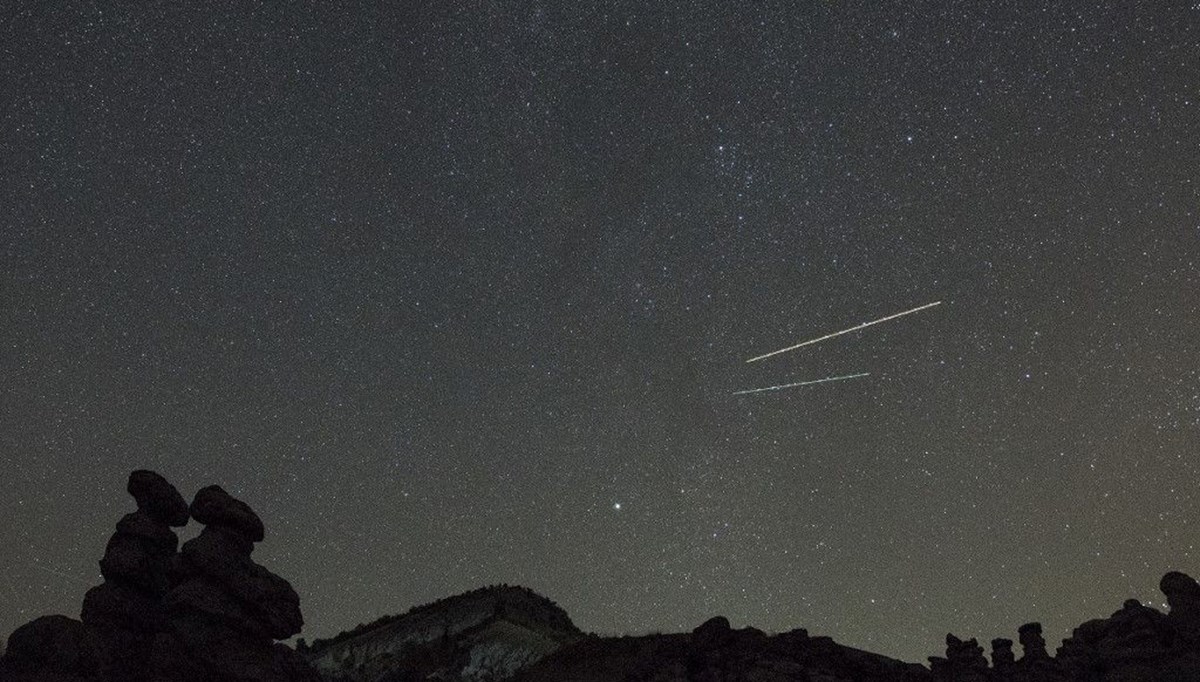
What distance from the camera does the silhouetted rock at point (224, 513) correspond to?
2862 cm

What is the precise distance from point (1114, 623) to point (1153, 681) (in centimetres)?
319

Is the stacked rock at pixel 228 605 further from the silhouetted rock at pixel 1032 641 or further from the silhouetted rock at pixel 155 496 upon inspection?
the silhouetted rock at pixel 1032 641

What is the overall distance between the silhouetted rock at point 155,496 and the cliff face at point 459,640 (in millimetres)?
29010

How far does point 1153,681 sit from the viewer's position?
2788cm

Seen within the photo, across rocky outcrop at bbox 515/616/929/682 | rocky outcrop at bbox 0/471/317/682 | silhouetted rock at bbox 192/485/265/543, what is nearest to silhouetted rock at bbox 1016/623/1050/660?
rocky outcrop at bbox 515/616/929/682

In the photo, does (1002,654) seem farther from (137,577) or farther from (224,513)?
(137,577)

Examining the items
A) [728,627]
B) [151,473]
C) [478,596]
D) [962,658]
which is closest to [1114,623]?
[962,658]

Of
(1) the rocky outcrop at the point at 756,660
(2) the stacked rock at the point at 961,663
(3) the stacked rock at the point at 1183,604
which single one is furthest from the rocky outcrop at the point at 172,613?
(3) the stacked rock at the point at 1183,604

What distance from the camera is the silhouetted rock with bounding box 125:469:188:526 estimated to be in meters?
28.5

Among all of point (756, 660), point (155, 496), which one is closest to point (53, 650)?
point (155, 496)

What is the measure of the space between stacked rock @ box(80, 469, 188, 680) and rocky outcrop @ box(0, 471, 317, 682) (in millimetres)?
31

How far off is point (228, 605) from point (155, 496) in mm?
4969

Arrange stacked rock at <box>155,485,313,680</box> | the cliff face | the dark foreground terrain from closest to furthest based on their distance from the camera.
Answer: the dark foreground terrain < stacked rock at <box>155,485,313,680</box> < the cliff face

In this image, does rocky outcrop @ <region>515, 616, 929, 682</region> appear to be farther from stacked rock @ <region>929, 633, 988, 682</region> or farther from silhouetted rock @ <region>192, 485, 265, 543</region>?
silhouetted rock @ <region>192, 485, 265, 543</region>
